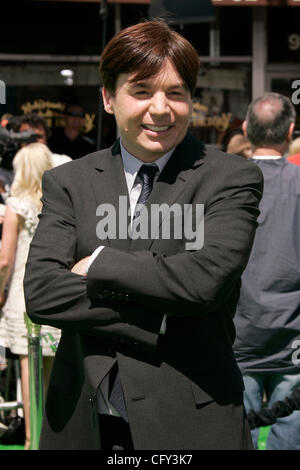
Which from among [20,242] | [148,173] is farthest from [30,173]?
[148,173]

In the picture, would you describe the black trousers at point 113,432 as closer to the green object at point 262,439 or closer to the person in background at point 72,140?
the green object at point 262,439

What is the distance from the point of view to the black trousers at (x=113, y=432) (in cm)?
225

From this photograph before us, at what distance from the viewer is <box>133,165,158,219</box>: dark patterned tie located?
2.38 meters

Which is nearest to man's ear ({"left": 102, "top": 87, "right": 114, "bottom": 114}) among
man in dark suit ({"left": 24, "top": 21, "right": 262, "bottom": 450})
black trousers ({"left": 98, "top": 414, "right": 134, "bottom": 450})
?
man in dark suit ({"left": 24, "top": 21, "right": 262, "bottom": 450})

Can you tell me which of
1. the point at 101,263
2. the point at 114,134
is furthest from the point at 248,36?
the point at 101,263

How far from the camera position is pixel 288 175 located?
4094mm

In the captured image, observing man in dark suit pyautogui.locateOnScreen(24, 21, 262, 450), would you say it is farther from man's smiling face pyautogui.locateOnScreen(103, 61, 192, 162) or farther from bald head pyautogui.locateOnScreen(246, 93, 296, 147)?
bald head pyautogui.locateOnScreen(246, 93, 296, 147)

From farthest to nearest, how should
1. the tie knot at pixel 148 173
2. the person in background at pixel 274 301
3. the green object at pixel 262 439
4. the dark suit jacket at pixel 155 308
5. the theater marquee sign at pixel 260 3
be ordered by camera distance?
the theater marquee sign at pixel 260 3
the green object at pixel 262 439
the person in background at pixel 274 301
the tie knot at pixel 148 173
the dark suit jacket at pixel 155 308

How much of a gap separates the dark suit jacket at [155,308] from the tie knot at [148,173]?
4 centimetres

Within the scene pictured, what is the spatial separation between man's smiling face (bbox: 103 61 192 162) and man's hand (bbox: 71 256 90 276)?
0.36m

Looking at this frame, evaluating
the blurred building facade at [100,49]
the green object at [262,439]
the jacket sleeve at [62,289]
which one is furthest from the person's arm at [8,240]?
the blurred building facade at [100,49]

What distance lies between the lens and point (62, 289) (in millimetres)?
2314

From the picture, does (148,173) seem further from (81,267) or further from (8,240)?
(8,240)
